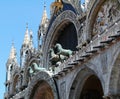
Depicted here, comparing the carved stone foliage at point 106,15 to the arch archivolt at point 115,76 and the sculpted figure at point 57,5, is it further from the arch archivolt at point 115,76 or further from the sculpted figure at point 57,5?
the sculpted figure at point 57,5

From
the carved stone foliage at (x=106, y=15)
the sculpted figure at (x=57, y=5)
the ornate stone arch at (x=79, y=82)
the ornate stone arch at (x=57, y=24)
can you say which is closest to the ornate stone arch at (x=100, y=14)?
the carved stone foliage at (x=106, y=15)

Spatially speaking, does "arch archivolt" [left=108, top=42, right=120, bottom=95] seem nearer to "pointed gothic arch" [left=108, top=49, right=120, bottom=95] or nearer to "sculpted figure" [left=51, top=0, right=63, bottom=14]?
"pointed gothic arch" [left=108, top=49, right=120, bottom=95]

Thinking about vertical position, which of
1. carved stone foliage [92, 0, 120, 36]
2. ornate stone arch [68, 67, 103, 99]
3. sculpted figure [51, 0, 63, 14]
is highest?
sculpted figure [51, 0, 63, 14]

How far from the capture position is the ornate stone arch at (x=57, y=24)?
116ft

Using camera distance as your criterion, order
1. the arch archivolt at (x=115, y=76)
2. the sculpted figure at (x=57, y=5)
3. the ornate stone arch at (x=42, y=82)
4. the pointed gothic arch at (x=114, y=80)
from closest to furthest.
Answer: the arch archivolt at (x=115, y=76)
the pointed gothic arch at (x=114, y=80)
the ornate stone arch at (x=42, y=82)
the sculpted figure at (x=57, y=5)

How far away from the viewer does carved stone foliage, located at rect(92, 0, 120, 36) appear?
94.2 feet

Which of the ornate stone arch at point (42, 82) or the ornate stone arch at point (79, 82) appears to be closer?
the ornate stone arch at point (79, 82)

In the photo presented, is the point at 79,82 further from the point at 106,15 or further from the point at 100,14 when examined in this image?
the point at 100,14

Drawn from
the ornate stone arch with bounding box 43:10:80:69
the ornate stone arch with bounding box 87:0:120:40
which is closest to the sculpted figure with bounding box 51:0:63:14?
the ornate stone arch with bounding box 43:10:80:69

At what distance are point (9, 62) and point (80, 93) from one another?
25.9 m

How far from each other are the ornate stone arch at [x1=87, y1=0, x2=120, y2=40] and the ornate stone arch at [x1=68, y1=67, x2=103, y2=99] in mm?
4985

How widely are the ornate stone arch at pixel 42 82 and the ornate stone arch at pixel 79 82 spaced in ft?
6.90

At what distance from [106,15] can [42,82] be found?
24.6 feet

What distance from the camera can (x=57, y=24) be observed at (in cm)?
3872
